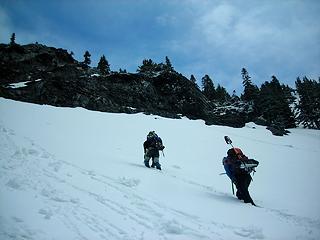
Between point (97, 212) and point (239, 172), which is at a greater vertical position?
point (239, 172)

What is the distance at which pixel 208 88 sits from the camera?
9556 centimetres

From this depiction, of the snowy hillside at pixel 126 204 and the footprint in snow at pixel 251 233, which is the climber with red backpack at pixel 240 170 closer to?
the snowy hillside at pixel 126 204

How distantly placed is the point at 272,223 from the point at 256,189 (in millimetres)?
6133

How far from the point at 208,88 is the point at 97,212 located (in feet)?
301

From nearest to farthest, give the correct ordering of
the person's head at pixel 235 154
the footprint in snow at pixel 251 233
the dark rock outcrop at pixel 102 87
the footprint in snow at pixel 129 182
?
the footprint in snow at pixel 251 233, the footprint in snow at pixel 129 182, the person's head at pixel 235 154, the dark rock outcrop at pixel 102 87

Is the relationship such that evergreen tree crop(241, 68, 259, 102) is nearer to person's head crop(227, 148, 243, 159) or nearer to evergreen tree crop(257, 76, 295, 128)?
evergreen tree crop(257, 76, 295, 128)

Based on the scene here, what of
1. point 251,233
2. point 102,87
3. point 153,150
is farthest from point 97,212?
point 102,87

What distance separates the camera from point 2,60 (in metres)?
69.1

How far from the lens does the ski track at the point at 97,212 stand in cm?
539

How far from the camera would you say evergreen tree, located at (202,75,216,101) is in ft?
305

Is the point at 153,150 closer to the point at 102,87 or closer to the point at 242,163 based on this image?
the point at 242,163

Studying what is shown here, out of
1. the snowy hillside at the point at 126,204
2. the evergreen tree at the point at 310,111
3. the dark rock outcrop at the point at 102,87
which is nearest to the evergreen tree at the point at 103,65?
the dark rock outcrop at the point at 102,87

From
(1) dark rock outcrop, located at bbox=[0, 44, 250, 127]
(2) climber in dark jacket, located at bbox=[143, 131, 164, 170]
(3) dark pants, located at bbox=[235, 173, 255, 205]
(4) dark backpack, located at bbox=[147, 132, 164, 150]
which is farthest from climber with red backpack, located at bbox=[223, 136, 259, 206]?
(1) dark rock outcrop, located at bbox=[0, 44, 250, 127]

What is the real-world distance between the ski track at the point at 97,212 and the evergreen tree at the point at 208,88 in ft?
281
